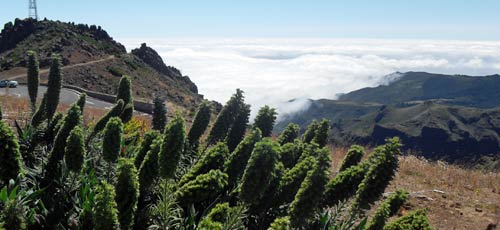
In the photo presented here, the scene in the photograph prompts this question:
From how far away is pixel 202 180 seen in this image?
16.4 feet

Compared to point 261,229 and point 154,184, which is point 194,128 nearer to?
point 154,184

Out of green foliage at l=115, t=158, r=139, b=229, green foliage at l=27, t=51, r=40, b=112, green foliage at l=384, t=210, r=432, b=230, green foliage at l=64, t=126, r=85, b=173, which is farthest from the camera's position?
green foliage at l=27, t=51, r=40, b=112

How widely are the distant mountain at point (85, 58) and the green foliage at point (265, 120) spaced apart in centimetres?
7220

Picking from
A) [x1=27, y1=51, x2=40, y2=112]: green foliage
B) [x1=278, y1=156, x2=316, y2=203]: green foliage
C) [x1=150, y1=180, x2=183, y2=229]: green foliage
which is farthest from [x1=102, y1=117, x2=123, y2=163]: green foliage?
[x1=27, y1=51, x2=40, y2=112]: green foliage

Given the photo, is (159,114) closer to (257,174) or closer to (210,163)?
(210,163)

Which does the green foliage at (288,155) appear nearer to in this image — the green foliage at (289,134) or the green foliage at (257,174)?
the green foliage at (289,134)

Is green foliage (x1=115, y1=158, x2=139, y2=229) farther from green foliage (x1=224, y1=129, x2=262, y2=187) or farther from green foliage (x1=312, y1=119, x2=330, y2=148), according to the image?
green foliage (x1=312, y1=119, x2=330, y2=148)

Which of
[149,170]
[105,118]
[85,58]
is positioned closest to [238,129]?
[105,118]

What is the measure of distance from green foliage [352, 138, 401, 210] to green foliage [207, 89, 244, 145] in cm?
289

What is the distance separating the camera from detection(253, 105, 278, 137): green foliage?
7238mm

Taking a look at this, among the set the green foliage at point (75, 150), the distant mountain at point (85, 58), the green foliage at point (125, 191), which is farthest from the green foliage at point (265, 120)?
the distant mountain at point (85, 58)

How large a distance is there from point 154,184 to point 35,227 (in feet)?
4.67

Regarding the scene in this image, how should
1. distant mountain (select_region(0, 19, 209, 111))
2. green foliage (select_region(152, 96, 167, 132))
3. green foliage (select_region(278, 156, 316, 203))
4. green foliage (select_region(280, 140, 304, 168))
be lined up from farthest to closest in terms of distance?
1. distant mountain (select_region(0, 19, 209, 111))
2. green foliage (select_region(152, 96, 167, 132))
3. green foliage (select_region(280, 140, 304, 168))
4. green foliage (select_region(278, 156, 316, 203))

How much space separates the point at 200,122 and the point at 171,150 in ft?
8.51
